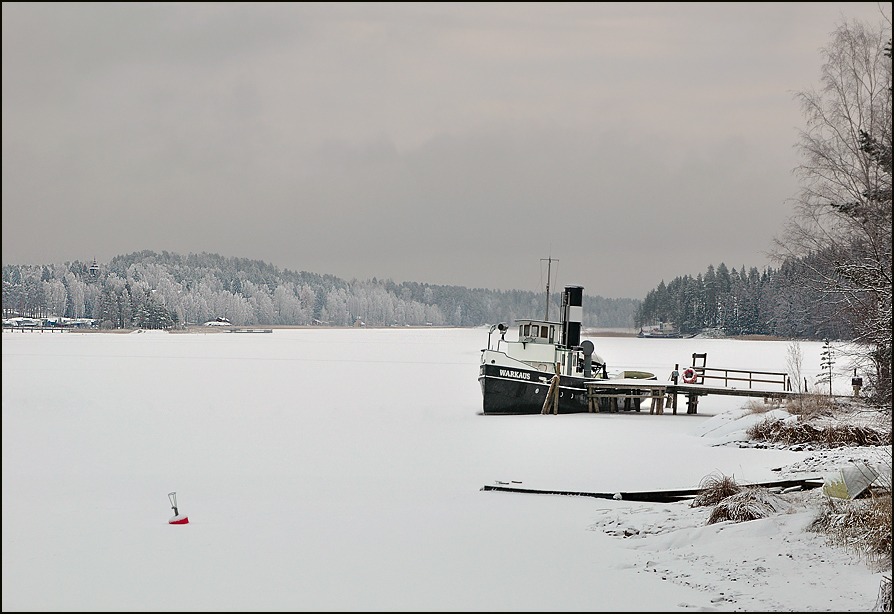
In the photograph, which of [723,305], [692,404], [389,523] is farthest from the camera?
[723,305]

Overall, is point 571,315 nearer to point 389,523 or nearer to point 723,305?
point 389,523

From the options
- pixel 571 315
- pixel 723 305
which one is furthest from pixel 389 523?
pixel 723 305

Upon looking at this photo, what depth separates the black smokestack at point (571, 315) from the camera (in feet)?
87.2

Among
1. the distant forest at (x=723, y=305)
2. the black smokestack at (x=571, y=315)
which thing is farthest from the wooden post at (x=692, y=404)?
the distant forest at (x=723, y=305)

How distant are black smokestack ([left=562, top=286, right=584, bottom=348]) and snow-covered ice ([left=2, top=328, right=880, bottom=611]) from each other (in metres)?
6.18

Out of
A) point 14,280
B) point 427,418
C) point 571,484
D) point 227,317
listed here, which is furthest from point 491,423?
point 227,317

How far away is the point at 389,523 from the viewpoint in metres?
9.46

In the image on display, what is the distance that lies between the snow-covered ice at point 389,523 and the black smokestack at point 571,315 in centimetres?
618

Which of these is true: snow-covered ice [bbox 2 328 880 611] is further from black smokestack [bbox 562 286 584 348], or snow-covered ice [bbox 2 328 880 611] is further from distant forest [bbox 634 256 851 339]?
distant forest [bbox 634 256 851 339]

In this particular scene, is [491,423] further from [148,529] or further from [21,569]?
[21,569]

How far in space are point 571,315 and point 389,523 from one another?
18132mm

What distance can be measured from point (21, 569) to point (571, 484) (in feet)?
24.2

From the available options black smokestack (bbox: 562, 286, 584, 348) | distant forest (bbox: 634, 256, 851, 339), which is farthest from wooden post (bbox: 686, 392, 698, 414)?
distant forest (bbox: 634, 256, 851, 339)

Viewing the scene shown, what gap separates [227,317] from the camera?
169 meters
